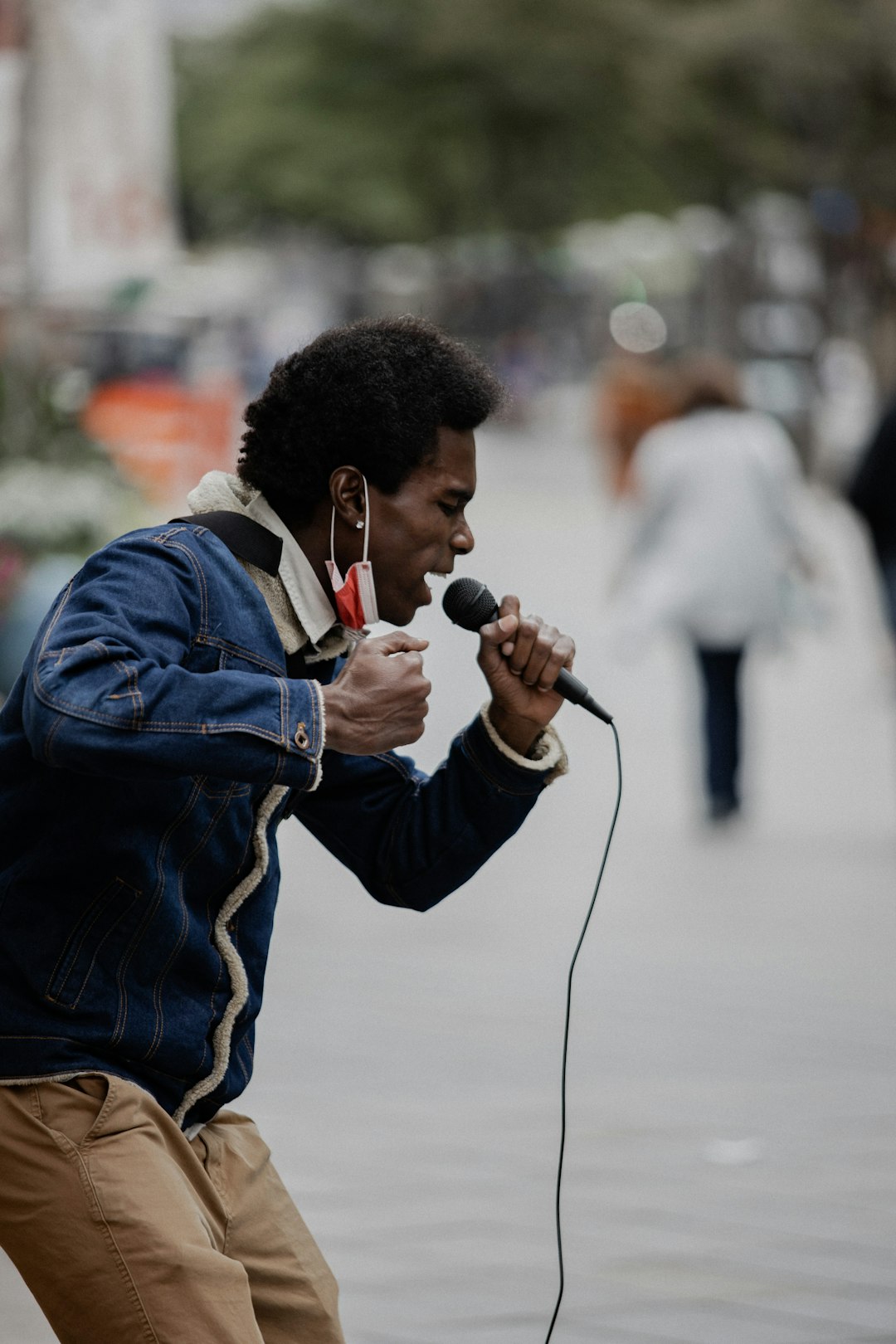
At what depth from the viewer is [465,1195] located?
457cm

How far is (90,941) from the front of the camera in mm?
2400

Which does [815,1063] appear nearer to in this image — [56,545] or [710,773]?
[710,773]

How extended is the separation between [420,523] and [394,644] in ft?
0.60

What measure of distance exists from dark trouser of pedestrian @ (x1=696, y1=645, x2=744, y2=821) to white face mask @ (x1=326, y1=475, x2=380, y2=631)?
621 centimetres

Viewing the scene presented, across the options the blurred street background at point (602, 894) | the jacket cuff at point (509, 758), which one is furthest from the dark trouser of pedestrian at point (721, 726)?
the jacket cuff at point (509, 758)

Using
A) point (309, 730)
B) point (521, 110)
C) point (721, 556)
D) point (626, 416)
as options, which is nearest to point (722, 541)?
point (721, 556)

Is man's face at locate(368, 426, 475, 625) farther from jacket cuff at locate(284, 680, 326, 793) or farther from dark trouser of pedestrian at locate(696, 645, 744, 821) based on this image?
dark trouser of pedestrian at locate(696, 645, 744, 821)

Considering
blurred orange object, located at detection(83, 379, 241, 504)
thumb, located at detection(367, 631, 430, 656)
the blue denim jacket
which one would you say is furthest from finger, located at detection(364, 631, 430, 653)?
blurred orange object, located at detection(83, 379, 241, 504)

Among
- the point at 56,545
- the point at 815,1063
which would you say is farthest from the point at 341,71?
the point at 815,1063

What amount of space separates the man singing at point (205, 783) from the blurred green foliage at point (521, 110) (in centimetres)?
2382

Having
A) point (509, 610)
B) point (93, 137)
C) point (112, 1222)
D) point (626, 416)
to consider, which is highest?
point (93, 137)

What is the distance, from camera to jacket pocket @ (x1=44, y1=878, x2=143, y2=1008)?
7.84ft

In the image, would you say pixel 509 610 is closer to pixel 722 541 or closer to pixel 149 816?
pixel 149 816

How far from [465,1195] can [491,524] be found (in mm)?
17753
